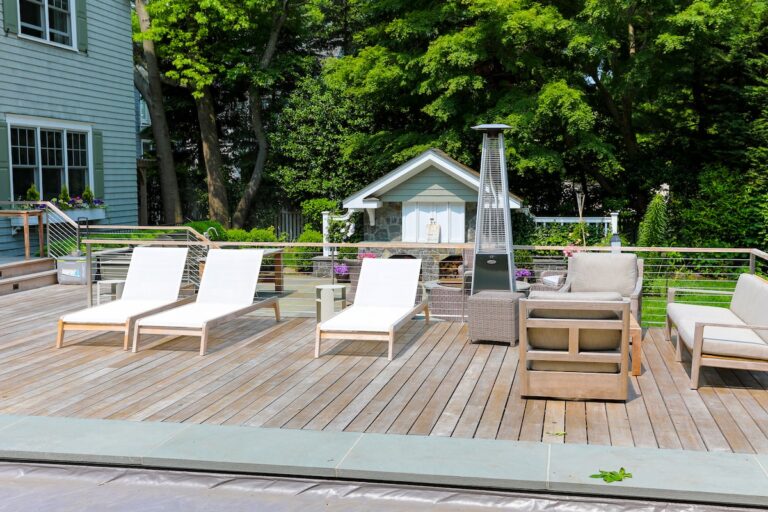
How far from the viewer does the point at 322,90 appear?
23750mm

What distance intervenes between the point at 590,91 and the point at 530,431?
16.9m

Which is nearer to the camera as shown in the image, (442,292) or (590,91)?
(442,292)

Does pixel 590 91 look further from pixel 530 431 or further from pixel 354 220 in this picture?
pixel 530 431

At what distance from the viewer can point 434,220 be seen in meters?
19.2

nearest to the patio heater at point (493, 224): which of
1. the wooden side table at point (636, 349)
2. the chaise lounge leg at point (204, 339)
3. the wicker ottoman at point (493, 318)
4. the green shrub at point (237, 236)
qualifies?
the wicker ottoman at point (493, 318)

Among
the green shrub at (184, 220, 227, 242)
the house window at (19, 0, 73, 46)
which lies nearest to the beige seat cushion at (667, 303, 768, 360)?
the house window at (19, 0, 73, 46)

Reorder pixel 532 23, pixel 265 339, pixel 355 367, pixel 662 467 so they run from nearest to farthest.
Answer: pixel 662 467, pixel 355 367, pixel 265 339, pixel 532 23

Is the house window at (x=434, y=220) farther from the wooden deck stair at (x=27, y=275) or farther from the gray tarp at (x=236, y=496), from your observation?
the gray tarp at (x=236, y=496)

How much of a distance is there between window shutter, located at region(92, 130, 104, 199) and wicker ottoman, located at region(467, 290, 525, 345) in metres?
12.3

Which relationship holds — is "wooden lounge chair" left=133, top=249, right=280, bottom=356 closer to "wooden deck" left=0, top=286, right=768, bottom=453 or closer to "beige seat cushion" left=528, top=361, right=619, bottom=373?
"wooden deck" left=0, top=286, right=768, bottom=453

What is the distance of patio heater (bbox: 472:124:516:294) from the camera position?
8492 millimetres

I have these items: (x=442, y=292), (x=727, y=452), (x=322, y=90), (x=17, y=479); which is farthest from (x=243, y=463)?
(x=322, y=90)

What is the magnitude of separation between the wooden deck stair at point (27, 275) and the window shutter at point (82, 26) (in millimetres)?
5851

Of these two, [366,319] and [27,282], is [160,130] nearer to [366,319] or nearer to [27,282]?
[27,282]
